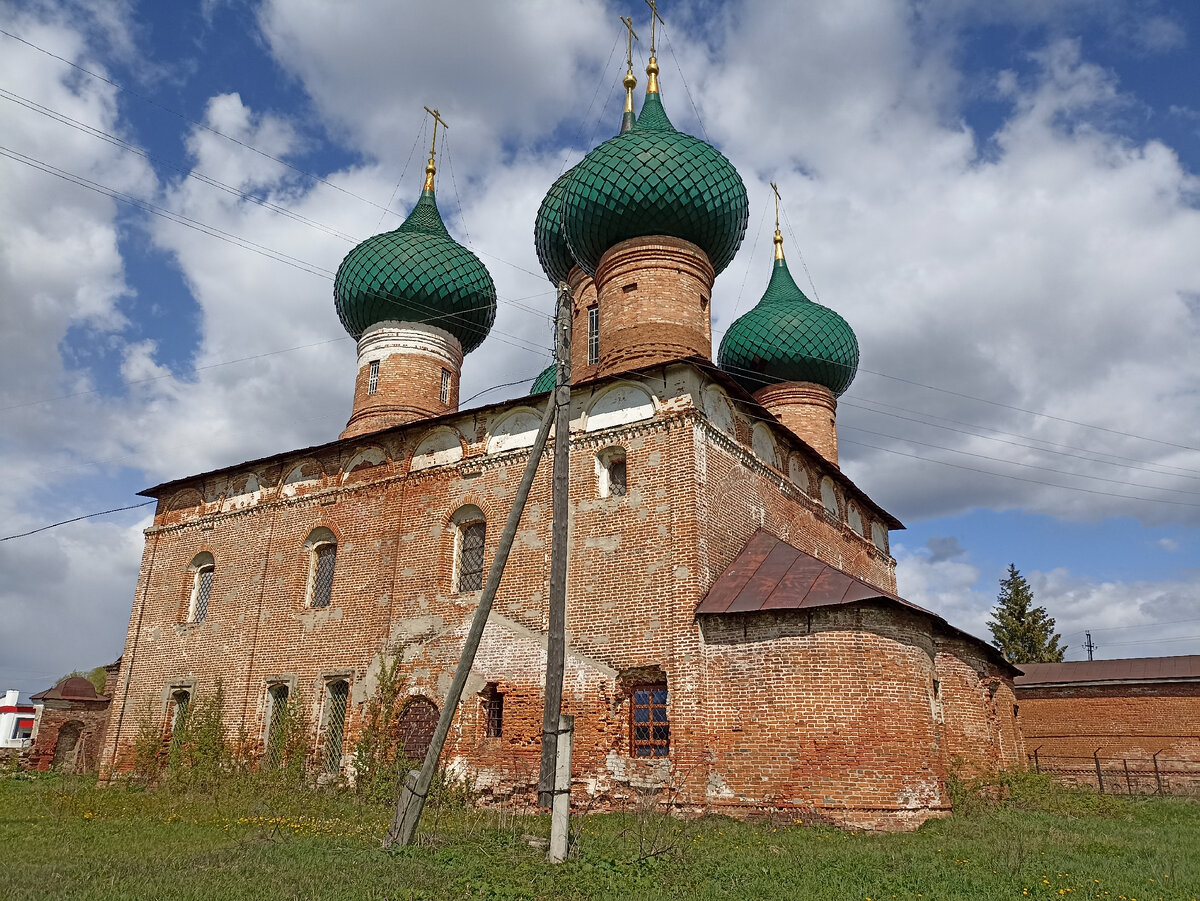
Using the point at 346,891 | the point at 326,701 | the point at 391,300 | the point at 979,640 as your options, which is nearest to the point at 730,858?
the point at 346,891

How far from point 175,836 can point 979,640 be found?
1072cm

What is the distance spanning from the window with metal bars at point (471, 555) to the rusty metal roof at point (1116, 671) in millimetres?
13671

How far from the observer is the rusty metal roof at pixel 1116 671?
18.8 meters

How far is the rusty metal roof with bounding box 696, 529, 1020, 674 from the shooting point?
10305 millimetres

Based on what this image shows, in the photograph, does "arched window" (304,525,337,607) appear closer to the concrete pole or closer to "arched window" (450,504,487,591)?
"arched window" (450,504,487,591)

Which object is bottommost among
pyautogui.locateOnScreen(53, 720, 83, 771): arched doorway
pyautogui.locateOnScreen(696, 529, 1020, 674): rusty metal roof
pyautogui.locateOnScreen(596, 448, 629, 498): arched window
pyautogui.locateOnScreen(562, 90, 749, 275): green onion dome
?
pyautogui.locateOnScreen(53, 720, 83, 771): arched doorway

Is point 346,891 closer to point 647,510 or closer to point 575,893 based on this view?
point 575,893

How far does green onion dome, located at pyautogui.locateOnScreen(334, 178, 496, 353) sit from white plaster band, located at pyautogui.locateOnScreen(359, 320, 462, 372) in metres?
0.13

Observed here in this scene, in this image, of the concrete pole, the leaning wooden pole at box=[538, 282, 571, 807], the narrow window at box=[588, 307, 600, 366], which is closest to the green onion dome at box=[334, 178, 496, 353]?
the narrow window at box=[588, 307, 600, 366]

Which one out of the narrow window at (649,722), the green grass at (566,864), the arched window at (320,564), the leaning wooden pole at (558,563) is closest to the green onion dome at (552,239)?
the arched window at (320,564)

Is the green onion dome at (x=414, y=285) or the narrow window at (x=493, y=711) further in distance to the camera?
the green onion dome at (x=414, y=285)

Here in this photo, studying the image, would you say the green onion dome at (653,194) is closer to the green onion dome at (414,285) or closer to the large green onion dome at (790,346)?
the large green onion dome at (790,346)

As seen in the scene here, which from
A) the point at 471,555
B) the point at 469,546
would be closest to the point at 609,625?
the point at 471,555

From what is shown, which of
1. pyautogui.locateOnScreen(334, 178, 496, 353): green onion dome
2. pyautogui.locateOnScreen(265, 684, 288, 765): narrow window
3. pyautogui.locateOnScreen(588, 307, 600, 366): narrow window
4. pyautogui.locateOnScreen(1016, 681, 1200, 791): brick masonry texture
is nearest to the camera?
pyautogui.locateOnScreen(265, 684, 288, 765): narrow window
